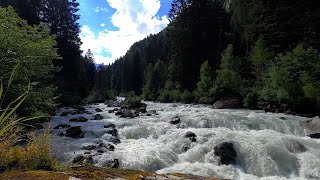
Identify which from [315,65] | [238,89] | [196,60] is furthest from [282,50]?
[196,60]

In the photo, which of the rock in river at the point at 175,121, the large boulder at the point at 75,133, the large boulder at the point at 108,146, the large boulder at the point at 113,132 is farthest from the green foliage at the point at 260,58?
the large boulder at the point at 108,146

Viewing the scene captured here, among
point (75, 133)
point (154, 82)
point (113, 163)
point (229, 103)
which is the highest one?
point (154, 82)

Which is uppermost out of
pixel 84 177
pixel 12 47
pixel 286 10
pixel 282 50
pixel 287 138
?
pixel 286 10

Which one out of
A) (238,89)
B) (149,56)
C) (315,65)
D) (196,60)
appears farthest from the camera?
(149,56)

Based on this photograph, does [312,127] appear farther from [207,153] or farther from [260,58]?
[260,58]

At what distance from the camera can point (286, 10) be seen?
34.8 m

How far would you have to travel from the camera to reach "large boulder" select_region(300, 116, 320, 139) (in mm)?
14502

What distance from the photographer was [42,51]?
11.6 metres

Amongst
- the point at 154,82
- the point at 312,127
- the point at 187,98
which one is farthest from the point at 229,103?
the point at 154,82

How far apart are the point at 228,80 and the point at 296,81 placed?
1063cm

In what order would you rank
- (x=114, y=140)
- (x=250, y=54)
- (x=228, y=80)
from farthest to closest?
1. (x=250, y=54)
2. (x=228, y=80)
3. (x=114, y=140)

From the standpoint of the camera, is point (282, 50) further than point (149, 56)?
No

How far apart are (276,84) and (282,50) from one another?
37.7 feet

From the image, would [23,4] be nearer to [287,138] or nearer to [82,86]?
[82,86]
